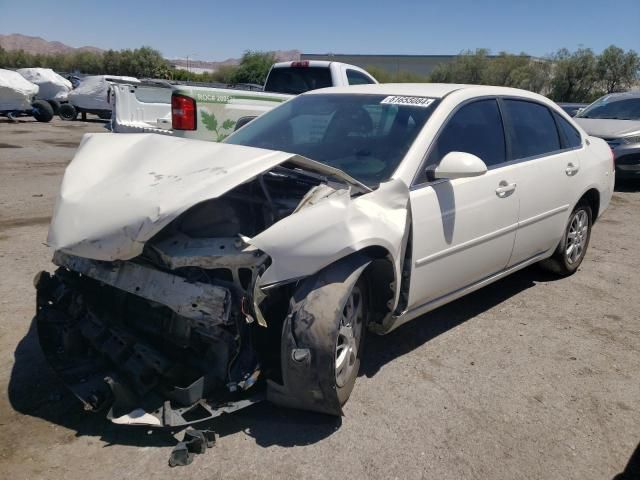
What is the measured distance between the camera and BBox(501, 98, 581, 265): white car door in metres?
4.30

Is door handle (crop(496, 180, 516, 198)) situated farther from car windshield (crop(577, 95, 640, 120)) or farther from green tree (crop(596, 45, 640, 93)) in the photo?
green tree (crop(596, 45, 640, 93))

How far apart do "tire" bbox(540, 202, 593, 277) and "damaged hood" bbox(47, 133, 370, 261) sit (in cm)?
280

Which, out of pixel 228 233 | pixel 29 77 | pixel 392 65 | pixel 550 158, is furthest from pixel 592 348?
pixel 392 65

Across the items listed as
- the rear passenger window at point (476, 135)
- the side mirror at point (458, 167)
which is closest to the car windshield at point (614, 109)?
the rear passenger window at point (476, 135)

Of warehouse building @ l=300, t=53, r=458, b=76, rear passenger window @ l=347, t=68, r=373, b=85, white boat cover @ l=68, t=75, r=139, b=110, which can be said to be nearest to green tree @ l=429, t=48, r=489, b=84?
warehouse building @ l=300, t=53, r=458, b=76

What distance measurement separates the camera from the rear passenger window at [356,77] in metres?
9.46

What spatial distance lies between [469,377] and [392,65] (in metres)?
71.4

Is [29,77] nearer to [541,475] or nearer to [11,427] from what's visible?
[11,427]

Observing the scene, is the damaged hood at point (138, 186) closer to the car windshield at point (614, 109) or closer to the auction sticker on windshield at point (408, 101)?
the auction sticker on windshield at point (408, 101)

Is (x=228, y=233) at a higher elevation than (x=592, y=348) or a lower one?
higher

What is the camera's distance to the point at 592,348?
4023 mm

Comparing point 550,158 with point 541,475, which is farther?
point 550,158

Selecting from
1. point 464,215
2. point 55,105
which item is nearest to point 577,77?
point 55,105

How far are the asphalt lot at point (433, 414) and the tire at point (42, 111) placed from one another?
1787cm
